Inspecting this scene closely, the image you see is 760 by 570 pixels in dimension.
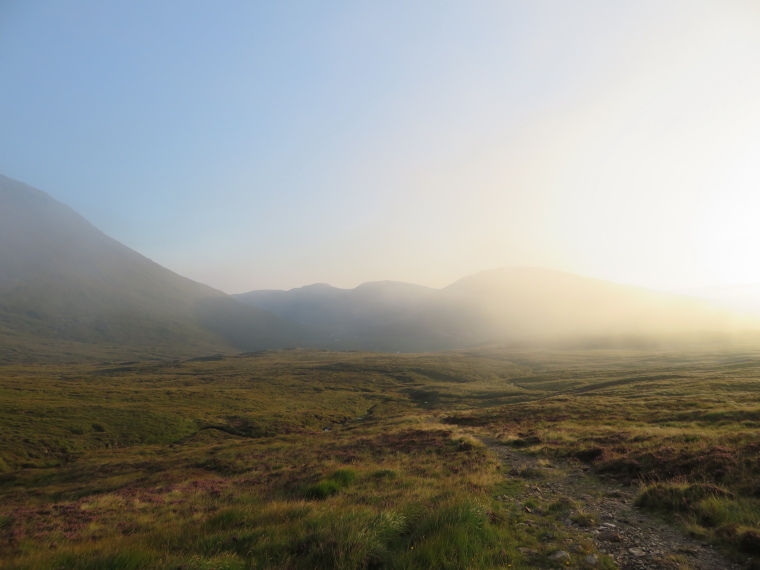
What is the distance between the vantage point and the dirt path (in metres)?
6.28

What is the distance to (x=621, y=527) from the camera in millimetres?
8102

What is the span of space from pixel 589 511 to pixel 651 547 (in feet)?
8.96

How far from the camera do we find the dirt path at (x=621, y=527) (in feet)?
20.6

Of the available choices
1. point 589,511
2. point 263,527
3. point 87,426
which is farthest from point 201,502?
point 87,426

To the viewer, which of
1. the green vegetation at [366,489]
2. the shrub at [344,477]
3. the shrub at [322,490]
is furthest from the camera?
the shrub at [344,477]

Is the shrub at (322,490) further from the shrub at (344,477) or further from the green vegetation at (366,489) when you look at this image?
the shrub at (344,477)

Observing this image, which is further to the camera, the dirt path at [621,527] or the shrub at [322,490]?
the shrub at [322,490]

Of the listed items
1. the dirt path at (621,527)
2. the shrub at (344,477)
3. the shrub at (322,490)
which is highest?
the dirt path at (621,527)

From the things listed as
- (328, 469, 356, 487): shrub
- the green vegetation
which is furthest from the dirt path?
(328, 469, 356, 487): shrub

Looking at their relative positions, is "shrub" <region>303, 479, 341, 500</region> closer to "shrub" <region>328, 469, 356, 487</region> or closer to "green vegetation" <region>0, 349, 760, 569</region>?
"green vegetation" <region>0, 349, 760, 569</region>

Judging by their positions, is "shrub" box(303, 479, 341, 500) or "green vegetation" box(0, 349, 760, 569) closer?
"green vegetation" box(0, 349, 760, 569)

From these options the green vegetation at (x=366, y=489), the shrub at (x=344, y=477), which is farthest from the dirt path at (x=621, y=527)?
the shrub at (x=344, y=477)

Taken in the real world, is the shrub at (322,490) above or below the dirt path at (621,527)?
below

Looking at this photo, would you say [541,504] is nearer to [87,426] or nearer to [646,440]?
[646,440]
